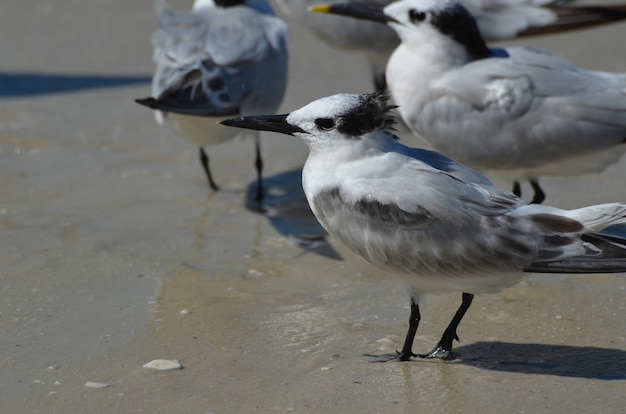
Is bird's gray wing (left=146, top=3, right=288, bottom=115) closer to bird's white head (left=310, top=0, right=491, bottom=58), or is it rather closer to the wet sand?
the wet sand

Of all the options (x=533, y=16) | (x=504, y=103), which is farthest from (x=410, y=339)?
(x=533, y=16)

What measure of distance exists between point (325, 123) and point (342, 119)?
2.5 inches

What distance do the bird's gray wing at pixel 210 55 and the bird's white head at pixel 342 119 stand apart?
1.33 m

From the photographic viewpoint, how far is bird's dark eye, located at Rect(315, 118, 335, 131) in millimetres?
3211

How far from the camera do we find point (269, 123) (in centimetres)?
331

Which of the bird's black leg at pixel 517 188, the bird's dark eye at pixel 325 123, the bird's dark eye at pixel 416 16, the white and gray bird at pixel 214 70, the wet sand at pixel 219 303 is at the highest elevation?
the bird's dark eye at pixel 416 16

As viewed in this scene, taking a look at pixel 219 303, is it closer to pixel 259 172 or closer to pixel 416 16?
pixel 259 172

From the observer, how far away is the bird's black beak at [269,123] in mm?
3287

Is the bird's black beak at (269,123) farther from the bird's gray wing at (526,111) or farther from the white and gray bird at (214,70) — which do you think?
the bird's gray wing at (526,111)

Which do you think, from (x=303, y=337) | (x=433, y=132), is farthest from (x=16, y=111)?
(x=303, y=337)

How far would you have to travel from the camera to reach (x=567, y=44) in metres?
6.90

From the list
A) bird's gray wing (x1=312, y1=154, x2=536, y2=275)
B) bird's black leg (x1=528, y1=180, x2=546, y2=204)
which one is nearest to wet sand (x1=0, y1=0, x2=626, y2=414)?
bird's black leg (x1=528, y1=180, x2=546, y2=204)

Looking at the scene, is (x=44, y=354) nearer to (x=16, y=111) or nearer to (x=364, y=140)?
(x=364, y=140)

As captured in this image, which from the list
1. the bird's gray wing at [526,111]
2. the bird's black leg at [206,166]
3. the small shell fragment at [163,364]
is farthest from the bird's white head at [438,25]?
the small shell fragment at [163,364]
